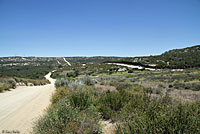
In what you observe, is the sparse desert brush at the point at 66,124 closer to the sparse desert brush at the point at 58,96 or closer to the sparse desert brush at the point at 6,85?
the sparse desert brush at the point at 58,96

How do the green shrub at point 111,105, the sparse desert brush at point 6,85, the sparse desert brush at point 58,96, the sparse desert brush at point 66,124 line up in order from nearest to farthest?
the sparse desert brush at point 66,124
the green shrub at point 111,105
the sparse desert brush at point 58,96
the sparse desert brush at point 6,85

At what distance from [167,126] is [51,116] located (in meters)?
3.12

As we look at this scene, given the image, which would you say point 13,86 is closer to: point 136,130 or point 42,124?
point 42,124

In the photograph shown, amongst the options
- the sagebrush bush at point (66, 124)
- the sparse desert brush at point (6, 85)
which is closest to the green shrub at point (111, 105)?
the sagebrush bush at point (66, 124)

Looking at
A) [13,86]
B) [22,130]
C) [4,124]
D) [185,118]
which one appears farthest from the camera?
[13,86]

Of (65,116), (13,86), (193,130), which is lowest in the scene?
(13,86)

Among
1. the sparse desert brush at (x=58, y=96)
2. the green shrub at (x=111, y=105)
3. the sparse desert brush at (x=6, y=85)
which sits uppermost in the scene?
the green shrub at (x=111, y=105)

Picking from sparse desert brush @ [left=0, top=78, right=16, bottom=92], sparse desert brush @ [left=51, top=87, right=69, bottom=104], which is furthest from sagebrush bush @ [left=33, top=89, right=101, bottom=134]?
sparse desert brush @ [left=0, top=78, right=16, bottom=92]

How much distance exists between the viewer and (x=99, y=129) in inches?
148

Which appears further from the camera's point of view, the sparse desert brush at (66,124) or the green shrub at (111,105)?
the green shrub at (111,105)

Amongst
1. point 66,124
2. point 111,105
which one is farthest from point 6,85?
point 66,124

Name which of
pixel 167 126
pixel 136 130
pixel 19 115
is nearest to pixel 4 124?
pixel 19 115

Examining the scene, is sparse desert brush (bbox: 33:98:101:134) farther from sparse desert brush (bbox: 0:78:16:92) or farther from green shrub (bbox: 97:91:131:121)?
sparse desert brush (bbox: 0:78:16:92)

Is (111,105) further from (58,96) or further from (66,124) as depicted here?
(58,96)
